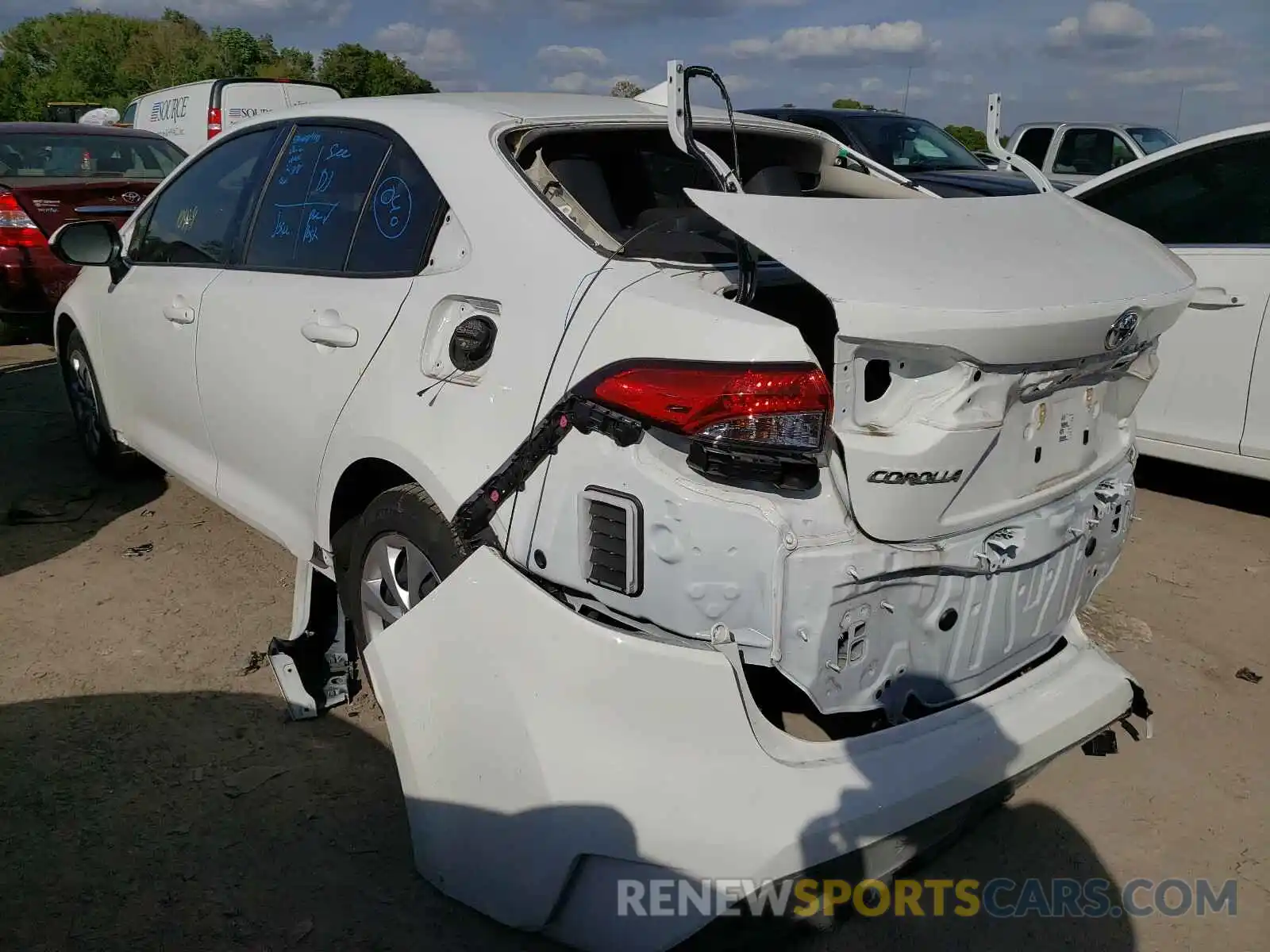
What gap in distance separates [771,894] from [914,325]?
1.03m

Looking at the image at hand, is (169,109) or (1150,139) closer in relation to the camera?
(1150,139)

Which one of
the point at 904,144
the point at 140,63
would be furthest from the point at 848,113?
the point at 140,63

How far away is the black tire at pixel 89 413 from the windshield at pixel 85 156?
3793 mm

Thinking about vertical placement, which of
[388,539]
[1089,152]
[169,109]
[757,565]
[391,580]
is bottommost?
[391,580]

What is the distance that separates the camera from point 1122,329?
199 cm

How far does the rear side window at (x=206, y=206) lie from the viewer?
10.9 feet

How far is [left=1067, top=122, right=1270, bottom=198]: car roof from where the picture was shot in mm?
4387

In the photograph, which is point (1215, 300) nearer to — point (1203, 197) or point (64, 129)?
point (1203, 197)

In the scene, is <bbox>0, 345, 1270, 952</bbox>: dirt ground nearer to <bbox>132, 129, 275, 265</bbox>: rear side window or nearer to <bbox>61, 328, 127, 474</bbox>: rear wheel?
<bbox>61, 328, 127, 474</bbox>: rear wheel

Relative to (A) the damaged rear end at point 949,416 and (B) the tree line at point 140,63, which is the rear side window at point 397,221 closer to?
(A) the damaged rear end at point 949,416

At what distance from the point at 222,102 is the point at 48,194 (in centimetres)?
678

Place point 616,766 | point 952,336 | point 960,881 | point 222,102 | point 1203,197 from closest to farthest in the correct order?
1. point 952,336
2. point 616,766
3. point 960,881
4. point 1203,197
5. point 222,102

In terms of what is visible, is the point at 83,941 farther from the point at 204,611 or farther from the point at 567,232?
the point at 567,232

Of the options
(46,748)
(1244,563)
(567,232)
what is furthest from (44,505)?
(1244,563)
